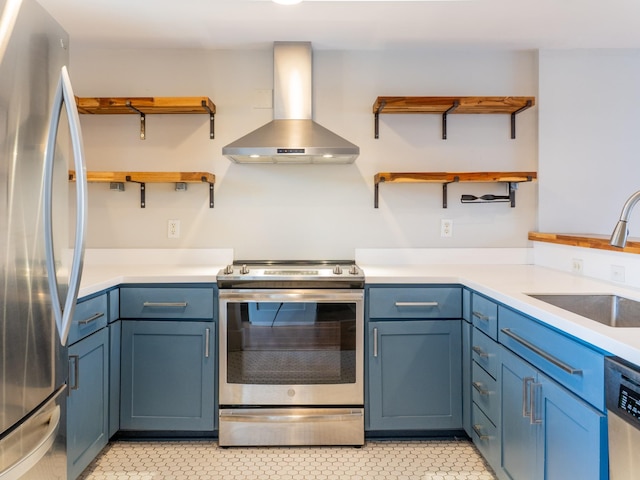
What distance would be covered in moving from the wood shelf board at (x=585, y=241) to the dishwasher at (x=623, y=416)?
3.16ft

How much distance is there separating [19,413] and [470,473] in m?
1.76

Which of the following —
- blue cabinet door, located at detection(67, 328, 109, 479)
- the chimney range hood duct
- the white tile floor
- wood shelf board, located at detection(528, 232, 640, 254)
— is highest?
the chimney range hood duct

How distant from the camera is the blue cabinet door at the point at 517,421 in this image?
150 centimetres

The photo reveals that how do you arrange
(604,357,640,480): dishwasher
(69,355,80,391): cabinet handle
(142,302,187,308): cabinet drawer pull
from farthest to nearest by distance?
(142,302,187,308): cabinet drawer pull < (69,355,80,391): cabinet handle < (604,357,640,480): dishwasher

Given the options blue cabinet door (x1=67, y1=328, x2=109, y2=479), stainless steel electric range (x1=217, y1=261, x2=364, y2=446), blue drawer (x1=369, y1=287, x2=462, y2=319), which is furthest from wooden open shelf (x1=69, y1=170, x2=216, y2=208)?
blue drawer (x1=369, y1=287, x2=462, y2=319)

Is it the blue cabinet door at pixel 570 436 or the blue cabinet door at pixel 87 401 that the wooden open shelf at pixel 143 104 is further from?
the blue cabinet door at pixel 570 436

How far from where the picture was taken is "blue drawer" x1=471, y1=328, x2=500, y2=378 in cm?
181

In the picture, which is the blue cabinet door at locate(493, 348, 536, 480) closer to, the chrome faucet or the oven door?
the chrome faucet

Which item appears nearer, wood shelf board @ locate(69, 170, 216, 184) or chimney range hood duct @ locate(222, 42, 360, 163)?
chimney range hood duct @ locate(222, 42, 360, 163)

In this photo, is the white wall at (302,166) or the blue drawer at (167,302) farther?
the white wall at (302,166)

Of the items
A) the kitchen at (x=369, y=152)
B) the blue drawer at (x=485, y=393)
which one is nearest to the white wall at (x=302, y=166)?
the kitchen at (x=369, y=152)

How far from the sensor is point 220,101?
2.74 meters

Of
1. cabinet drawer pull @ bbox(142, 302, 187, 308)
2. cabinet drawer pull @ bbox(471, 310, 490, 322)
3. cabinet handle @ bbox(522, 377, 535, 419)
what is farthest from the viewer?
cabinet drawer pull @ bbox(142, 302, 187, 308)

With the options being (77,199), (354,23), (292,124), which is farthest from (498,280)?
(77,199)
